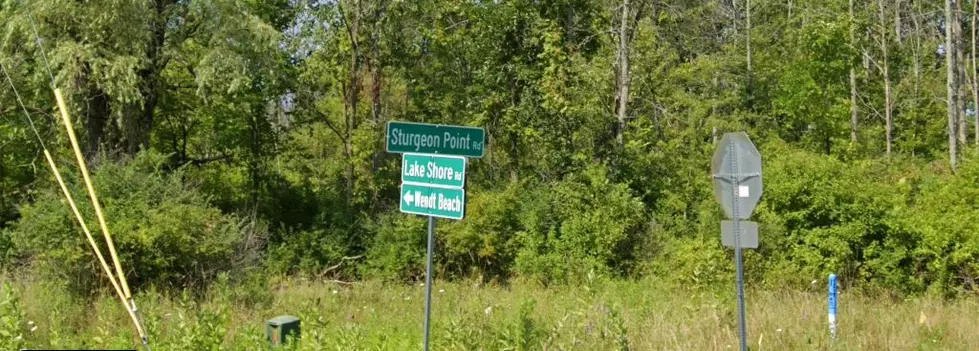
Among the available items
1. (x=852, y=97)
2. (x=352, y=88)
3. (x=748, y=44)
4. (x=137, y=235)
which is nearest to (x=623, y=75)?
(x=352, y=88)

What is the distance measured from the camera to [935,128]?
2839 cm

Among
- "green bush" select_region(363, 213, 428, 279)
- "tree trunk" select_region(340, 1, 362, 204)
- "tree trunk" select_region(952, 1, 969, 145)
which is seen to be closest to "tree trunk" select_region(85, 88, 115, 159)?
"tree trunk" select_region(340, 1, 362, 204)

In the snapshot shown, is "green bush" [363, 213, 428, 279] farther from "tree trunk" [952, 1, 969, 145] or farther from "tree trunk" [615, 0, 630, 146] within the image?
"tree trunk" [952, 1, 969, 145]

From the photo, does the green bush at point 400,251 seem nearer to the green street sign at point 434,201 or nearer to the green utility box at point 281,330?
the green utility box at point 281,330

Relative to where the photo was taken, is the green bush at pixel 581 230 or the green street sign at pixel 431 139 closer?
the green street sign at pixel 431 139

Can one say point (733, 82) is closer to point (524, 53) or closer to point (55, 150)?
point (524, 53)

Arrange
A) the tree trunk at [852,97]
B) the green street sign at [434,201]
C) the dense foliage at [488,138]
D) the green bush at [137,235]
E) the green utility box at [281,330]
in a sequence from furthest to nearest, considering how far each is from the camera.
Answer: the tree trunk at [852,97] → the dense foliage at [488,138] → the green bush at [137,235] → the green utility box at [281,330] → the green street sign at [434,201]

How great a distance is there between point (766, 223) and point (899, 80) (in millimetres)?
20514

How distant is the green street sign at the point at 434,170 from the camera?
20.9ft

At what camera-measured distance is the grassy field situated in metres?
7.52

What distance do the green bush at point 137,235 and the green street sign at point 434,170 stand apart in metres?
7.04

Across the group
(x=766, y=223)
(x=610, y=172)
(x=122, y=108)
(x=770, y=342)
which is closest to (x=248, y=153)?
(x=122, y=108)

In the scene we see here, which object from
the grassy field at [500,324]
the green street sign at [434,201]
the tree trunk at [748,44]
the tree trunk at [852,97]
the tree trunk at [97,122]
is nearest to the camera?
the green street sign at [434,201]

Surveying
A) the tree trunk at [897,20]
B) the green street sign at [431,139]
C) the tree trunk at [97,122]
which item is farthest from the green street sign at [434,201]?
the tree trunk at [897,20]
